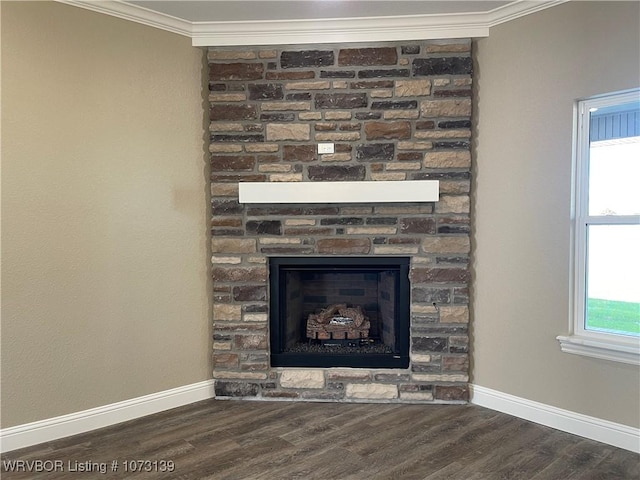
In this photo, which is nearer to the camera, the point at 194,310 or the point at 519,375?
the point at 519,375

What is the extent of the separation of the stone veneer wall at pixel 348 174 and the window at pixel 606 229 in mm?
680

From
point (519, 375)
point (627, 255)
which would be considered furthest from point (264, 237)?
point (627, 255)

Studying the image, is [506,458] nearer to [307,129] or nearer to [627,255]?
[627,255]

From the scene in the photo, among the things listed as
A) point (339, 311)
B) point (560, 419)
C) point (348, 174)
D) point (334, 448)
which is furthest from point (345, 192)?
point (560, 419)

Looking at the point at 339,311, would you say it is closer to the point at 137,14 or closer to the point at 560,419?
the point at 560,419

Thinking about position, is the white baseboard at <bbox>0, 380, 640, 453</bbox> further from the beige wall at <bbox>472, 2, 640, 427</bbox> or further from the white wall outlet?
the white wall outlet

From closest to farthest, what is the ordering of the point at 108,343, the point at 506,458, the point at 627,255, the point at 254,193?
the point at 506,458 → the point at 627,255 → the point at 108,343 → the point at 254,193

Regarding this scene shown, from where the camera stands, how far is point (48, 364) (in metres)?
2.59

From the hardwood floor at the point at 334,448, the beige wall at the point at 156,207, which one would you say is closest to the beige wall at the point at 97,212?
the beige wall at the point at 156,207

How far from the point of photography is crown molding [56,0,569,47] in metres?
2.94

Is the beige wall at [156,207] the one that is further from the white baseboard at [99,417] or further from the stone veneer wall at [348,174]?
the stone veneer wall at [348,174]

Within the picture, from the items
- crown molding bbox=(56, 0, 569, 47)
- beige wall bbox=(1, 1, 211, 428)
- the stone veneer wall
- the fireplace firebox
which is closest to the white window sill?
the stone veneer wall

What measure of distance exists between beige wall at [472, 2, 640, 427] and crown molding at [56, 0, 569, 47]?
166mm

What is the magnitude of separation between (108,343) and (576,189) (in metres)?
3.10
